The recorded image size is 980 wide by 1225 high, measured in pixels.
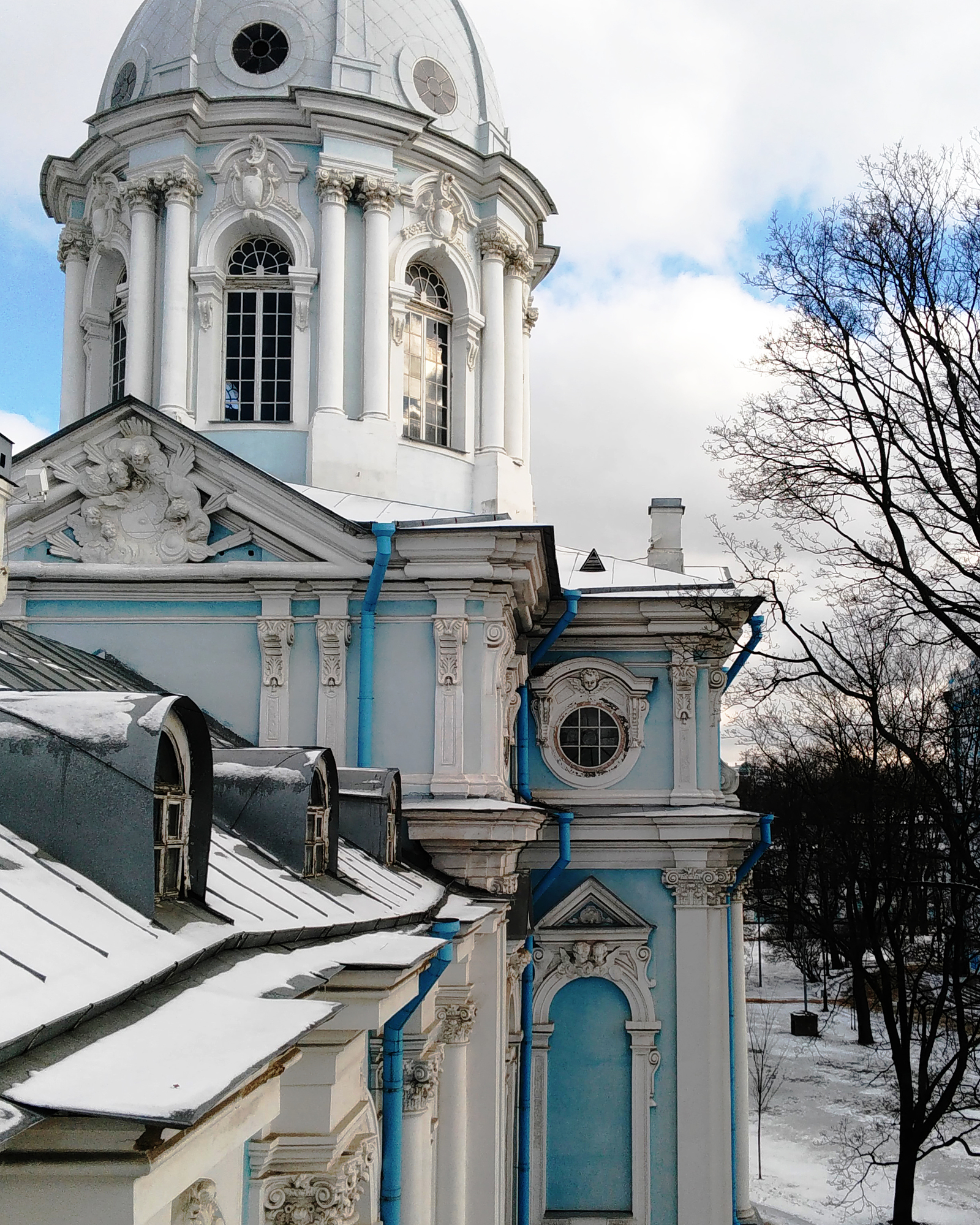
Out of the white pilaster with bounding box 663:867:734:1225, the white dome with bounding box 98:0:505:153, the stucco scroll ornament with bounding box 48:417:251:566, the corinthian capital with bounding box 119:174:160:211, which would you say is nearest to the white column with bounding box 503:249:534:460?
the white dome with bounding box 98:0:505:153

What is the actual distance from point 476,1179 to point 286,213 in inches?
429

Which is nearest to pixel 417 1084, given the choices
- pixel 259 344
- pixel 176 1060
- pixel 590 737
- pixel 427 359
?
pixel 176 1060

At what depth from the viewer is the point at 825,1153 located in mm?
24438

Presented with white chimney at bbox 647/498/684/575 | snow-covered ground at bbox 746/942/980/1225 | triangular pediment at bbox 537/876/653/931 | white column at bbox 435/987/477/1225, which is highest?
white chimney at bbox 647/498/684/575

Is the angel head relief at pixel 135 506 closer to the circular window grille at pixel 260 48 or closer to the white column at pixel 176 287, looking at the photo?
the white column at pixel 176 287

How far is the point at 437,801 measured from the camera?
478 inches

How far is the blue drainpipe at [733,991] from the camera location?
53.9 feet

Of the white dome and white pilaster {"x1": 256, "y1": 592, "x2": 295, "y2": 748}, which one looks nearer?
white pilaster {"x1": 256, "y1": 592, "x2": 295, "y2": 748}

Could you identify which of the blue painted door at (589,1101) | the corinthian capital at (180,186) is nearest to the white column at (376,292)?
the corinthian capital at (180,186)

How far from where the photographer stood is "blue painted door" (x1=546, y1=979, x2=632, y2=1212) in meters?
16.0

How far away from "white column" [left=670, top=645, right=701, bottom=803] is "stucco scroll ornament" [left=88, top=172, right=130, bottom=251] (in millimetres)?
8518

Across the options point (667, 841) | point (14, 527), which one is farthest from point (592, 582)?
point (14, 527)

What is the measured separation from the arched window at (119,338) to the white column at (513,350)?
4816mm

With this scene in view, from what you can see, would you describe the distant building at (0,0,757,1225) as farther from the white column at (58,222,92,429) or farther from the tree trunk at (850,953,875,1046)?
the tree trunk at (850,953,875,1046)
